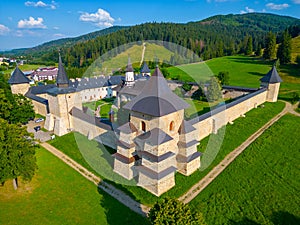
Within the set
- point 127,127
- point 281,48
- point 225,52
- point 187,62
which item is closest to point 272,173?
point 127,127

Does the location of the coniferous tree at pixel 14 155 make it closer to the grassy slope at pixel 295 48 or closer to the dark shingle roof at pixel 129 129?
the dark shingle roof at pixel 129 129

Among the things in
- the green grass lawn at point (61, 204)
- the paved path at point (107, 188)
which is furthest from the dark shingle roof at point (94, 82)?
the green grass lawn at point (61, 204)

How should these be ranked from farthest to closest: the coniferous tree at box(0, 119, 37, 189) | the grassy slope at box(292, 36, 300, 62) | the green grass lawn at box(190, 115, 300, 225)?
the grassy slope at box(292, 36, 300, 62), the coniferous tree at box(0, 119, 37, 189), the green grass lawn at box(190, 115, 300, 225)

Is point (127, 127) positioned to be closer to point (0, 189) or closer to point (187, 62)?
point (0, 189)

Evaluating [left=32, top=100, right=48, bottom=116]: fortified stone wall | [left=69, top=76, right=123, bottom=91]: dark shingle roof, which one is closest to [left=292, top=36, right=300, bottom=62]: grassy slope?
[left=69, top=76, right=123, bottom=91]: dark shingle roof

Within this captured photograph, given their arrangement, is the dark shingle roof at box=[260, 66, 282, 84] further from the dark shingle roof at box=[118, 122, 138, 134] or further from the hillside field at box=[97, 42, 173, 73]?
the hillside field at box=[97, 42, 173, 73]

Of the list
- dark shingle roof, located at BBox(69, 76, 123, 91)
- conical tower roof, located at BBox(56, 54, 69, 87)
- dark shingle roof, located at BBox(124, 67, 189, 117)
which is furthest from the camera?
dark shingle roof, located at BBox(69, 76, 123, 91)

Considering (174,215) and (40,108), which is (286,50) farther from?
(174,215)
